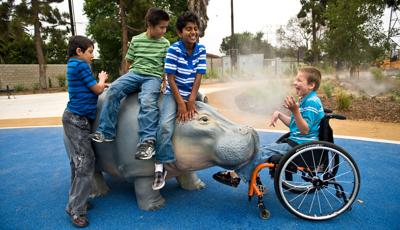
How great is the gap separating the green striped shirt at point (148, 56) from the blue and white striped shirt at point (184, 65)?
0.35 meters

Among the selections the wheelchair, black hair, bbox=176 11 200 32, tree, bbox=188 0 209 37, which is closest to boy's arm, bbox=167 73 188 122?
black hair, bbox=176 11 200 32

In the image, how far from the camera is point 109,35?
27172 mm

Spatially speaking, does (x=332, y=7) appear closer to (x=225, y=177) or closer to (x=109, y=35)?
(x=225, y=177)

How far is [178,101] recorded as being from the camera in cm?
284

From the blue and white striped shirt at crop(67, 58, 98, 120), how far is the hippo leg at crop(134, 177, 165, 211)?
0.82 meters

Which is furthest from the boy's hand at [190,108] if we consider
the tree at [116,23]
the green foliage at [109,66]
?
the green foliage at [109,66]

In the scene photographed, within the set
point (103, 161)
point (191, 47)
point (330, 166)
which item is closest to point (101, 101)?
point (103, 161)

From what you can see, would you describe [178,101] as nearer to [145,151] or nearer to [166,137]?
[166,137]

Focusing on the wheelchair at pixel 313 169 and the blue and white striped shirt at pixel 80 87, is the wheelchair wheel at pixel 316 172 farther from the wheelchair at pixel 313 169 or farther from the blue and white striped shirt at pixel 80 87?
the blue and white striped shirt at pixel 80 87

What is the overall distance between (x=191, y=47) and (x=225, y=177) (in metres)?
1.27

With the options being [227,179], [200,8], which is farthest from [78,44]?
[200,8]

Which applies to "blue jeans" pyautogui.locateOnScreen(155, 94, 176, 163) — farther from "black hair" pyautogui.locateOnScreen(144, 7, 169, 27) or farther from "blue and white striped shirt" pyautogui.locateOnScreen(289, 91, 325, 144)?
"blue and white striped shirt" pyautogui.locateOnScreen(289, 91, 325, 144)

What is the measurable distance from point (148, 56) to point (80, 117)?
0.89 m

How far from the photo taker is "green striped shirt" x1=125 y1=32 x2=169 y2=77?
3196mm
